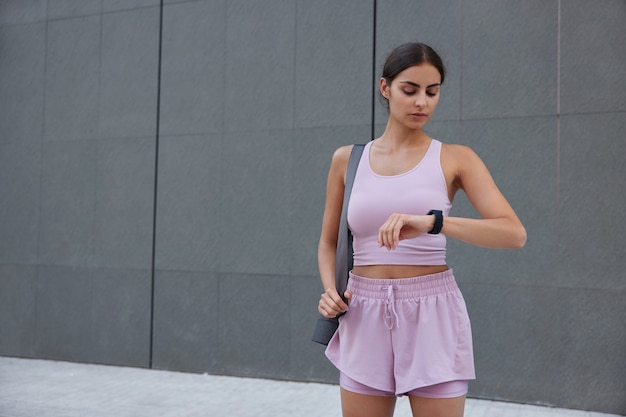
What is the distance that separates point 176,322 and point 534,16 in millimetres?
4417

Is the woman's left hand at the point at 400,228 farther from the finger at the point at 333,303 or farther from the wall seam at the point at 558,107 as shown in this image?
the wall seam at the point at 558,107

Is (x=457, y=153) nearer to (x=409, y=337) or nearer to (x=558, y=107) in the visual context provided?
(x=409, y=337)

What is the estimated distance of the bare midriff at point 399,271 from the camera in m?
1.96

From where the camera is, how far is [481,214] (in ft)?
6.17

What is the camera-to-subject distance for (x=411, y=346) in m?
1.91

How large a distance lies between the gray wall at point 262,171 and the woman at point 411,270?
3721 mm

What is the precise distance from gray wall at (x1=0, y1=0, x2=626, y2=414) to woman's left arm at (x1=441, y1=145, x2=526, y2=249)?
3.72 metres

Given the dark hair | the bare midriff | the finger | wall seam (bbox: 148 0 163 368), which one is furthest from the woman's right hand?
wall seam (bbox: 148 0 163 368)

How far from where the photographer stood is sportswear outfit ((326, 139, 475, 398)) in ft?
6.14

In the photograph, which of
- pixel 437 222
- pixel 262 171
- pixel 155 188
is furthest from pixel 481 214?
pixel 155 188

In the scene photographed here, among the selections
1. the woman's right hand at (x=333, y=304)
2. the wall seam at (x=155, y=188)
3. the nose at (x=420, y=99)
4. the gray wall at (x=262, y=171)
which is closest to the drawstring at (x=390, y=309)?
the woman's right hand at (x=333, y=304)

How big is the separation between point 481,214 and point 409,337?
16.2 inches

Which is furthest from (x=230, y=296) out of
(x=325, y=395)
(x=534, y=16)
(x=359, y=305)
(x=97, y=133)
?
(x=359, y=305)

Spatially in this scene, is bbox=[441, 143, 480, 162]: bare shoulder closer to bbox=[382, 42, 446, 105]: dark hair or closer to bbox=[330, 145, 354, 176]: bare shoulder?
bbox=[382, 42, 446, 105]: dark hair
